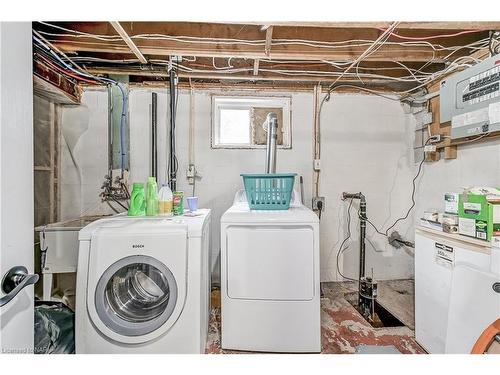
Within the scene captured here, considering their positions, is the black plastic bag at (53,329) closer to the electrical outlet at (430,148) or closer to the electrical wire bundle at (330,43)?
the electrical wire bundle at (330,43)

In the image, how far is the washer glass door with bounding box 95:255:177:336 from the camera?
1.39 metres

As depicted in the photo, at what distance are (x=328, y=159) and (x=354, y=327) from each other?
1551 millimetres

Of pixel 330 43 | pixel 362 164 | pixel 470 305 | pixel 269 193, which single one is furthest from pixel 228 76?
pixel 470 305

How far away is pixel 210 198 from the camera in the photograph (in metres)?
2.61

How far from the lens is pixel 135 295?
1.62 m

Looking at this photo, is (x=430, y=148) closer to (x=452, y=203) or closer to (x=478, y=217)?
(x=452, y=203)

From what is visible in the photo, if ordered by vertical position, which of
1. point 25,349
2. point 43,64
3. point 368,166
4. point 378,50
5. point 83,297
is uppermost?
point 378,50

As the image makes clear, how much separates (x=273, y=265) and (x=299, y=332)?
46cm

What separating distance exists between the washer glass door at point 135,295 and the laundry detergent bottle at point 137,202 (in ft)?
1.31
